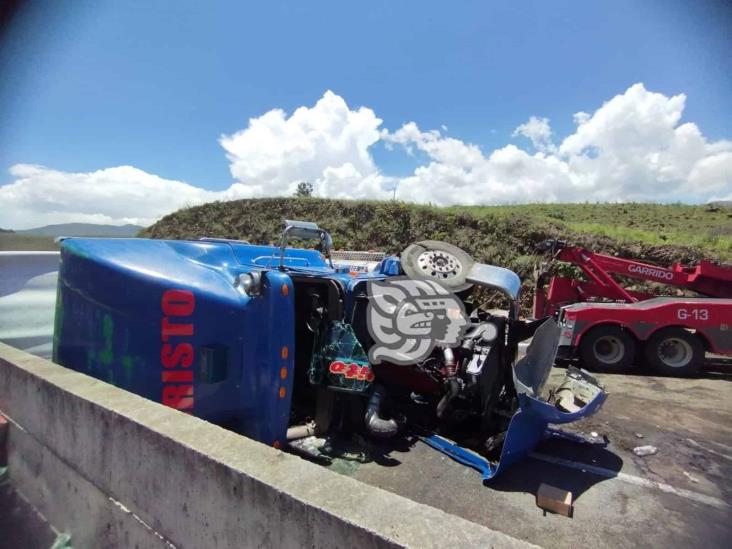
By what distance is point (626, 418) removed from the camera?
5.38m

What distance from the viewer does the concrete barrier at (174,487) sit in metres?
1.45

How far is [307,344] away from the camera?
420cm

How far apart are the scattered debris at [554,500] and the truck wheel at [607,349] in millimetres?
5327

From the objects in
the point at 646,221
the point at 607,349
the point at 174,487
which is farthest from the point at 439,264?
the point at 646,221

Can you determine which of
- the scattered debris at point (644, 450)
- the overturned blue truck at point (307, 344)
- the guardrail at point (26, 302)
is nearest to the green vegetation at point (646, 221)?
the scattered debris at point (644, 450)

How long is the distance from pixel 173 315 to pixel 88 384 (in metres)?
0.67

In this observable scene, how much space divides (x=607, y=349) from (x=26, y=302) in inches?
354

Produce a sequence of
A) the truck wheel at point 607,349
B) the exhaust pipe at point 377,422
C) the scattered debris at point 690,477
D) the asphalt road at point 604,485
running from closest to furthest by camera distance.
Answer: the asphalt road at point 604,485, the exhaust pipe at point 377,422, the scattered debris at point 690,477, the truck wheel at point 607,349

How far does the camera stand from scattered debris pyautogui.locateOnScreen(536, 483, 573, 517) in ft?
10.5

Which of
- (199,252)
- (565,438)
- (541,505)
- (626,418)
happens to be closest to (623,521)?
(541,505)

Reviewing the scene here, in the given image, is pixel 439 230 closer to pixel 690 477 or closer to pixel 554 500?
pixel 690 477

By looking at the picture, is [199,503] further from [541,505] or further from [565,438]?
[565,438]

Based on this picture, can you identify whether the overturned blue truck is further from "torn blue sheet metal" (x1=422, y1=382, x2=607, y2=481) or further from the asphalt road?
the asphalt road

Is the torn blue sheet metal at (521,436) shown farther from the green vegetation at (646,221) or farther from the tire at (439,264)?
the green vegetation at (646,221)
